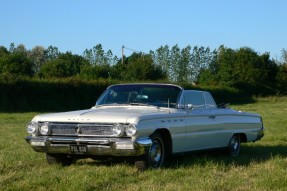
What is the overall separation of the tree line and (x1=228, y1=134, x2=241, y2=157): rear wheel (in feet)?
159

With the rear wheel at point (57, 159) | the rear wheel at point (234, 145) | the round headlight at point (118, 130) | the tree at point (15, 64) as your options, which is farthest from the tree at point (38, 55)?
the round headlight at point (118, 130)

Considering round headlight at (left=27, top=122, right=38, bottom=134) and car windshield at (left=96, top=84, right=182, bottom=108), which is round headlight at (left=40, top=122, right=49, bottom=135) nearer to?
round headlight at (left=27, top=122, right=38, bottom=134)

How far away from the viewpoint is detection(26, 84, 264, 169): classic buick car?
27.5 ft

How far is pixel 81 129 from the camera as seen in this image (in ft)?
28.1

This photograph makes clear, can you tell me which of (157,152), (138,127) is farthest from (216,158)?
(138,127)

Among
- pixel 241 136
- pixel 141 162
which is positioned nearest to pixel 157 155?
pixel 141 162

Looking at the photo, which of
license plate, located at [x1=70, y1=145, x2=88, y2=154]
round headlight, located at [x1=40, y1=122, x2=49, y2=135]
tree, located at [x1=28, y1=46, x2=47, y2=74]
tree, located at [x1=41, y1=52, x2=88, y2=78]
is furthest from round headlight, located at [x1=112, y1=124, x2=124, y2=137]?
tree, located at [x1=28, y1=46, x2=47, y2=74]

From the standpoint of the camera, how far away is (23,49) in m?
108

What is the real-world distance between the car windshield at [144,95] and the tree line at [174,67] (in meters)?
49.3

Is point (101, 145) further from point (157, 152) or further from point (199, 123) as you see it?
point (199, 123)

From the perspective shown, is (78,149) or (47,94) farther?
(47,94)

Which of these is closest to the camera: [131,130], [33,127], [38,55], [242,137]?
[131,130]

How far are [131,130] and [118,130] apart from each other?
202 mm

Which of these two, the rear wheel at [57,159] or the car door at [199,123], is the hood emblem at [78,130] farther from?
the car door at [199,123]
